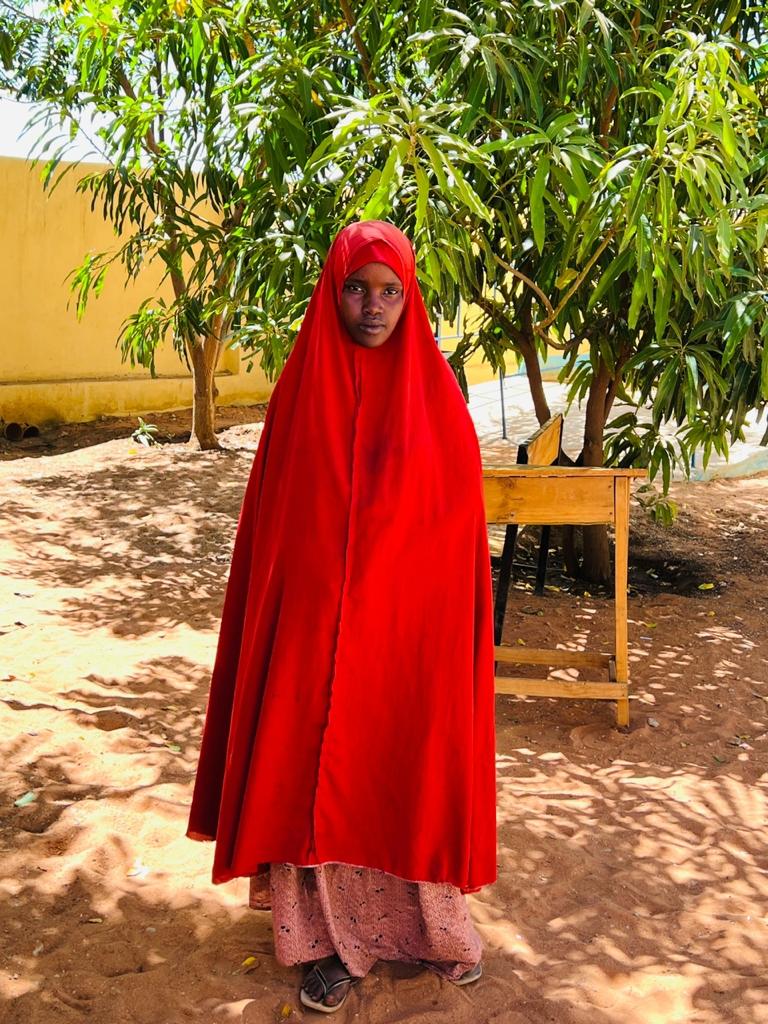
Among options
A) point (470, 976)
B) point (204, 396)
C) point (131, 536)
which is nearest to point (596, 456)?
point (131, 536)

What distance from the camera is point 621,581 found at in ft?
12.3

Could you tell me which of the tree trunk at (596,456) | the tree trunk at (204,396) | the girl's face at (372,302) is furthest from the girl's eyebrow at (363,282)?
the tree trunk at (204,396)

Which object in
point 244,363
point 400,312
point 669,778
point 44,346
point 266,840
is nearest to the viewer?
point 400,312

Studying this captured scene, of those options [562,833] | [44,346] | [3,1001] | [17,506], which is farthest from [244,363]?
[3,1001]

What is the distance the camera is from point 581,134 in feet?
11.8

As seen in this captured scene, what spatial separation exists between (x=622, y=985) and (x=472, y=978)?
356 mm

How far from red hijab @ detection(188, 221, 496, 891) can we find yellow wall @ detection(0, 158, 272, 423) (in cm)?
721

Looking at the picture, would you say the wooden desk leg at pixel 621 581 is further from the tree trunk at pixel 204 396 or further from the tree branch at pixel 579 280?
the tree trunk at pixel 204 396

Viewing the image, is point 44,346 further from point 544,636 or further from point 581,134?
point 581,134

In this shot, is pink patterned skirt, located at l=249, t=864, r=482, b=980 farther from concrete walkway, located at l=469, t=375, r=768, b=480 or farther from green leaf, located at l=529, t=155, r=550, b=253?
concrete walkway, located at l=469, t=375, r=768, b=480

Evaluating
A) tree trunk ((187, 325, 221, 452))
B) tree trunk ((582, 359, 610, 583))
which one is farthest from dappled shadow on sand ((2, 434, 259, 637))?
tree trunk ((582, 359, 610, 583))

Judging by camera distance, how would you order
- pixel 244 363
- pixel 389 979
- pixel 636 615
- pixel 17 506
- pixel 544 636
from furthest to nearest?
1. pixel 244 363
2. pixel 17 506
3. pixel 636 615
4. pixel 544 636
5. pixel 389 979

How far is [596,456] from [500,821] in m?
2.58

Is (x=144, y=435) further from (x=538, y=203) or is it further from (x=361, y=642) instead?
(x=361, y=642)
